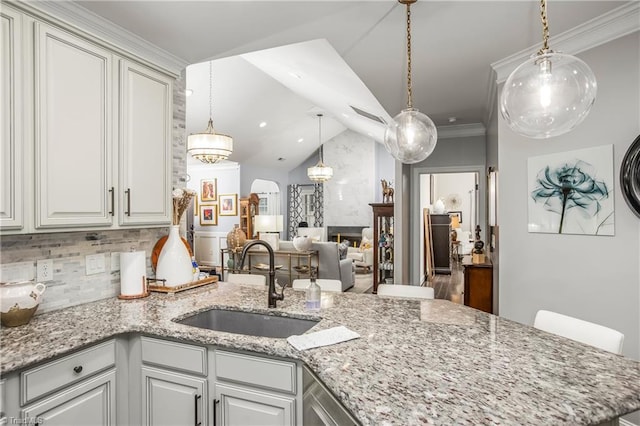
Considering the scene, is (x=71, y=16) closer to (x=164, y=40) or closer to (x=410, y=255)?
(x=164, y=40)

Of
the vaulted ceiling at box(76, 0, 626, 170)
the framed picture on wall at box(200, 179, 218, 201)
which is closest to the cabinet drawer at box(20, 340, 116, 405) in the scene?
the vaulted ceiling at box(76, 0, 626, 170)

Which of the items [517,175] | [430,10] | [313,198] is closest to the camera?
[430,10]

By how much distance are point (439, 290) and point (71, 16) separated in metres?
6.20

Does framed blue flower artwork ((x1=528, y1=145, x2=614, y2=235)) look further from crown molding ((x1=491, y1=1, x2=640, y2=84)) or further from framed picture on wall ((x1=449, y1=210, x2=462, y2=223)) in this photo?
framed picture on wall ((x1=449, y1=210, x2=462, y2=223))

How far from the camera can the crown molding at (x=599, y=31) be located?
2041 millimetres

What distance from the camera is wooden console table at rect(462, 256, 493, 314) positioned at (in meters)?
3.72

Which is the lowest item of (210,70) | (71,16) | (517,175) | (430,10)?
(517,175)

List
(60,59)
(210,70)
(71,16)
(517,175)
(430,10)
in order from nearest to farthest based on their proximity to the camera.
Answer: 1. (60,59)
2. (71,16)
3. (430,10)
4. (517,175)
5. (210,70)

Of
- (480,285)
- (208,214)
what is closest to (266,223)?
(208,214)

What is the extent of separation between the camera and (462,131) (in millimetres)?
5125

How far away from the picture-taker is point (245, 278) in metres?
2.84

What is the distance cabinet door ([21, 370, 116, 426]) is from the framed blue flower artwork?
2.88 metres

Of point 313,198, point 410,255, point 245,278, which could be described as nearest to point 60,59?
point 245,278

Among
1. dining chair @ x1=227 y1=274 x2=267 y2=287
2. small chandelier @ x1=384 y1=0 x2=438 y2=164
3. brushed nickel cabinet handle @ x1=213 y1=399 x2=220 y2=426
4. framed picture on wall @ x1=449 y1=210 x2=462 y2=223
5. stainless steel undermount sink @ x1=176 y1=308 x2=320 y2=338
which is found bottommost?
brushed nickel cabinet handle @ x1=213 y1=399 x2=220 y2=426
